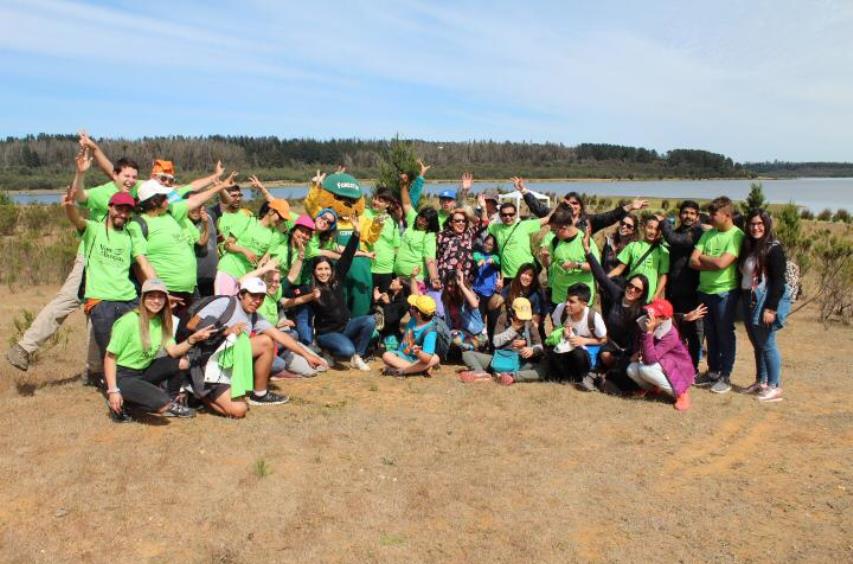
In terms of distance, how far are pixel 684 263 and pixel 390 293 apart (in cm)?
324

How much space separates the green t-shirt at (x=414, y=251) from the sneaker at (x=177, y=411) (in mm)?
2918

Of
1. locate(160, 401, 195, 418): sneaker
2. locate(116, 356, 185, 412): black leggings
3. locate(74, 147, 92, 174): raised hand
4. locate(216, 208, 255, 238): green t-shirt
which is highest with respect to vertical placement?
locate(74, 147, 92, 174): raised hand

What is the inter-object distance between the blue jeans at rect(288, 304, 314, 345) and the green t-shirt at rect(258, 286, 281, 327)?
0.51 metres

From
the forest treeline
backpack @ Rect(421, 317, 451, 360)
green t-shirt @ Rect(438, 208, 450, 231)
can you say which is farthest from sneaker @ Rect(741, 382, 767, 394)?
the forest treeline

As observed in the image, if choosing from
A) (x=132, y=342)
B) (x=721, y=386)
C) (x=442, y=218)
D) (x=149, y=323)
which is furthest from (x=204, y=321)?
(x=721, y=386)

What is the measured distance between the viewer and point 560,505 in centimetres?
404

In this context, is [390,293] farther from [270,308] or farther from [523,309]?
[523,309]

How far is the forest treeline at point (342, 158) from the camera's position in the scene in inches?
3073

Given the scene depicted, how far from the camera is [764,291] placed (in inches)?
233

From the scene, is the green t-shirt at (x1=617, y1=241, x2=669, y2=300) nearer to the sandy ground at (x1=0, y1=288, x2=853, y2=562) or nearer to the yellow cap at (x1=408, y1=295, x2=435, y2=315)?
the sandy ground at (x1=0, y1=288, x2=853, y2=562)

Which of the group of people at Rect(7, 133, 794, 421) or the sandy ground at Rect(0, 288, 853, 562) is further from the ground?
the group of people at Rect(7, 133, 794, 421)

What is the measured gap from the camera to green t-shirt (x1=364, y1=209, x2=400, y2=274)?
7406mm

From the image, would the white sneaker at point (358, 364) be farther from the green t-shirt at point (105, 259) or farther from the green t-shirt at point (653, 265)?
the green t-shirt at point (653, 265)

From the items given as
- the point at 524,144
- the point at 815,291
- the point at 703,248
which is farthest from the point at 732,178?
the point at 703,248
